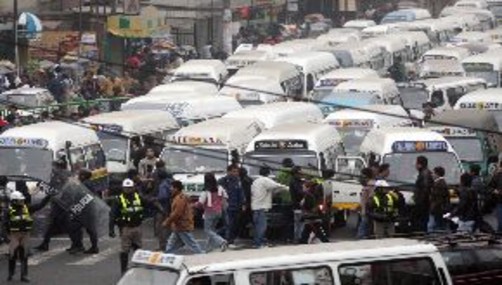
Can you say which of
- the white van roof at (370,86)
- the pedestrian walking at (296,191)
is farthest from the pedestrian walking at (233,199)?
the white van roof at (370,86)

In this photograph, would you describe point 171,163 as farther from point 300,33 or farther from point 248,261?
point 300,33

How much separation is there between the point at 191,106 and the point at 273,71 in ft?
22.7

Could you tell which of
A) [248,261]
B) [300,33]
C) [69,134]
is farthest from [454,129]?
[300,33]

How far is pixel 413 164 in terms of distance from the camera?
2472 cm

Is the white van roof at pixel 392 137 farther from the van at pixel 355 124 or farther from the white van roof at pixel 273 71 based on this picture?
the white van roof at pixel 273 71

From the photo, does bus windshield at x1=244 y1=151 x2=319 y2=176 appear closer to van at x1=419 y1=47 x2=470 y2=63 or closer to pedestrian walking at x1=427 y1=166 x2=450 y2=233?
pedestrian walking at x1=427 y1=166 x2=450 y2=233

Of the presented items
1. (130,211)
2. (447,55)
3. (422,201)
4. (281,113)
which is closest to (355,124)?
(281,113)

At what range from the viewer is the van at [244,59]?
45.5 m

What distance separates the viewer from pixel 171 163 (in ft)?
84.3

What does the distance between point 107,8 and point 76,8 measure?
1.70 metres

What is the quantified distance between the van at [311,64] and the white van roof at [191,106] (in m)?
6.95

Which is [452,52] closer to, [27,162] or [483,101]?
[483,101]

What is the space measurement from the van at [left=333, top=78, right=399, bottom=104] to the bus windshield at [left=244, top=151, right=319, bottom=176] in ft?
32.7

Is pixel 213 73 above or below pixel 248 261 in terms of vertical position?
below
